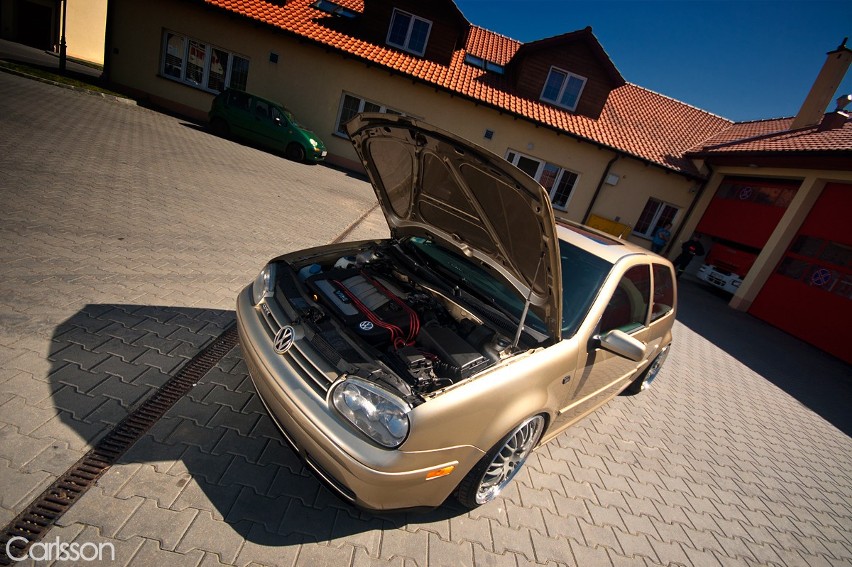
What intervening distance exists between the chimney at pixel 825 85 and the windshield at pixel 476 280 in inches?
681

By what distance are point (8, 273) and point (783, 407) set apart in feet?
31.2

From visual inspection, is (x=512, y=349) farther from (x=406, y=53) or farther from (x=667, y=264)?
(x=406, y=53)

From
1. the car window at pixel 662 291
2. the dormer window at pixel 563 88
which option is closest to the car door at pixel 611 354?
the car window at pixel 662 291

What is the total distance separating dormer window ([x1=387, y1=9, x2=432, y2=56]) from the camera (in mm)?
13594

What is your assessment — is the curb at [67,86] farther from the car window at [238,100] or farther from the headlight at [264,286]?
the headlight at [264,286]

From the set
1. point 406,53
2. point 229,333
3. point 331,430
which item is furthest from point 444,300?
point 406,53

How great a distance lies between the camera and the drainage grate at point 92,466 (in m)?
1.60

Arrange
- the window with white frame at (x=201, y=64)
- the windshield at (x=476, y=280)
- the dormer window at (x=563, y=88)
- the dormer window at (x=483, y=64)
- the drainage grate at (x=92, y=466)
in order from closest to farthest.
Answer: the drainage grate at (x=92, y=466) < the windshield at (x=476, y=280) < the window with white frame at (x=201, y=64) < the dormer window at (x=563, y=88) < the dormer window at (x=483, y=64)

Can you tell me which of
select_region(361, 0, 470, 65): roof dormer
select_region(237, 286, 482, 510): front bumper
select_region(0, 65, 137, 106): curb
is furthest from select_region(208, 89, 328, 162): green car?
select_region(237, 286, 482, 510): front bumper

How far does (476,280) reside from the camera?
9.76 feet

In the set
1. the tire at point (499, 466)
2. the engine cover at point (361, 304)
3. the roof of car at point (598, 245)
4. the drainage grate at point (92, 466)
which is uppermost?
the roof of car at point (598, 245)

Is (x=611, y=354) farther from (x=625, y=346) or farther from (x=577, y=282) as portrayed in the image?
(x=577, y=282)

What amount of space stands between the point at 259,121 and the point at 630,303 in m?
12.2

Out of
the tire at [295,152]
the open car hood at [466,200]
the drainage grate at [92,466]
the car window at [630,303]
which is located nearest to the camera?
the drainage grate at [92,466]
